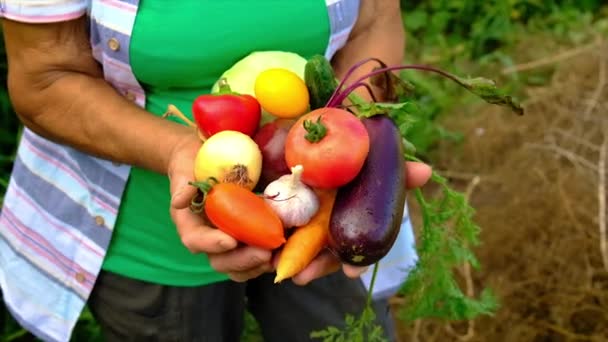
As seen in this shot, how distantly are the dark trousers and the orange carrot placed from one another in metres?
0.42

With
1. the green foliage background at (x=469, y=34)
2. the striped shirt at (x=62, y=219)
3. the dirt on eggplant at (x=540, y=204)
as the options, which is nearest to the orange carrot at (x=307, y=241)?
the striped shirt at (x=62, y=219)

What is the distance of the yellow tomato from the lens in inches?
44.8

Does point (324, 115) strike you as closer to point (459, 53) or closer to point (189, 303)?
point (189, 303)

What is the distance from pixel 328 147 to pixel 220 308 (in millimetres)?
593

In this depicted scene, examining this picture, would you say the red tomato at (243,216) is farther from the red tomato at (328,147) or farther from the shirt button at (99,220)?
the shirt button at (99,220)

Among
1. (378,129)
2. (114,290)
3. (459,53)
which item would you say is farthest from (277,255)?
(459,53)

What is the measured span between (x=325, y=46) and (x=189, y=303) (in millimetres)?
547

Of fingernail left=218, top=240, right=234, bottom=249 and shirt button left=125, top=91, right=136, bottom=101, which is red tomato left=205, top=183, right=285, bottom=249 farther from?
shirt button left=125, top=91, right=136, bottom=101

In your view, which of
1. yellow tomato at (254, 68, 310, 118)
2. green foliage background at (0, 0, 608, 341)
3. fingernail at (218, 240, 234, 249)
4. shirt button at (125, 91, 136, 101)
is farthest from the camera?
green foliage background at (0, 0, 608, 341)

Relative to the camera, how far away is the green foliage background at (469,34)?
357 cm

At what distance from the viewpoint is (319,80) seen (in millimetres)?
1159

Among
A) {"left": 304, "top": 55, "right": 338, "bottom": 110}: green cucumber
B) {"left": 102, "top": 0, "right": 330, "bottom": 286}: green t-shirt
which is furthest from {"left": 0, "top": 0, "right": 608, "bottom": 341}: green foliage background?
{"left": 304, "top": 55, "right": 338, "bottom": 110}: green cucumber

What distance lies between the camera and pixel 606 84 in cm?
341

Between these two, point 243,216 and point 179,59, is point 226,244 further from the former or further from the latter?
point 179,59
